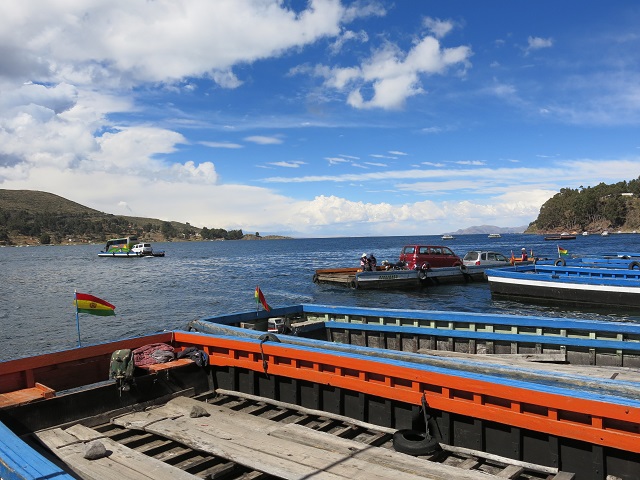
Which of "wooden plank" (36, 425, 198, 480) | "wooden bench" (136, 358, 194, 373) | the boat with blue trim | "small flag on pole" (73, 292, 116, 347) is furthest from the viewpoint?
the boat with blue trim

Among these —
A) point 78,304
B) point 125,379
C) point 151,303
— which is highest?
point 78,304

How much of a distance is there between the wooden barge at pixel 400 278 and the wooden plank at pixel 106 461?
27831 millimetres

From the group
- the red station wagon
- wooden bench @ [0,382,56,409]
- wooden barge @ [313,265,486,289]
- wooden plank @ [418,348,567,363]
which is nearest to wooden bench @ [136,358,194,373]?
wooden bench @ [0,382,56,409]

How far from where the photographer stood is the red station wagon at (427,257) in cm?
3550

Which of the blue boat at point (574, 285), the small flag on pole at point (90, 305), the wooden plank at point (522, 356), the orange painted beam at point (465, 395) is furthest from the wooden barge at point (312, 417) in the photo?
the blue boat at point (574, 285)

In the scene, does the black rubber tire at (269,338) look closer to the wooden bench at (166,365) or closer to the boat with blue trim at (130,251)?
the wooden bench at (166,365)

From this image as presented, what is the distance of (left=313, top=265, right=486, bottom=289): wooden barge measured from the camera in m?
33.1

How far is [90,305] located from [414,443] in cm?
636

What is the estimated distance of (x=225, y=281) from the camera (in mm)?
48844

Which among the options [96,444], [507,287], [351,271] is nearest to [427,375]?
[96,444]

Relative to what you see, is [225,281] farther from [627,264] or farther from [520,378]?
[520,378]

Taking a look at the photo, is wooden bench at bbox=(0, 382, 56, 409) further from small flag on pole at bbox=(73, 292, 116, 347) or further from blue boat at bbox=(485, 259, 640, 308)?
blue boat at bbox=(485, 259, 640, 308)

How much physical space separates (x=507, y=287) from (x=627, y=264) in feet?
31.2

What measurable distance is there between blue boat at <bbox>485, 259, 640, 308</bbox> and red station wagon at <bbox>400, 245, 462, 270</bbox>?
7385 mm
